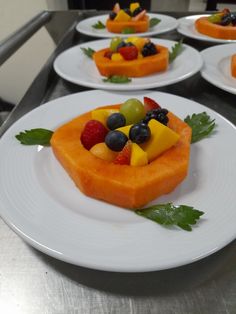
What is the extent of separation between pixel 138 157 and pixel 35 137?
0.35 metres

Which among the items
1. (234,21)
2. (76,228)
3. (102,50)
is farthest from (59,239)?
(234,21)

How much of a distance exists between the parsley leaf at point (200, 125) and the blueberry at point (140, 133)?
21 cm

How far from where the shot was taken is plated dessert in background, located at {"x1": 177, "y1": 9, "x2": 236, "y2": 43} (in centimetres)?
185

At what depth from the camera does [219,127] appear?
3.33 ft

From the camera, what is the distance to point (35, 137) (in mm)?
980

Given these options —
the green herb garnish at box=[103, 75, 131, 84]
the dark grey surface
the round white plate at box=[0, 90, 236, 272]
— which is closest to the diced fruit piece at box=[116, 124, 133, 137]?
the round white plate at box=[0, 90, 236, 272]

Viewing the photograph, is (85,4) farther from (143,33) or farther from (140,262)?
(140,262)

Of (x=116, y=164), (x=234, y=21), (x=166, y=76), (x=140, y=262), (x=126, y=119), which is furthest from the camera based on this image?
(x=234, y=21)

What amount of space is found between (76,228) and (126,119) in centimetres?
38

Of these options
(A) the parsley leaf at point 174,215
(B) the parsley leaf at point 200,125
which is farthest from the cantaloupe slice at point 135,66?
(A) the parsley leaf at point 174,215

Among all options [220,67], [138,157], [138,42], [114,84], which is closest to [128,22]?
[138,42]

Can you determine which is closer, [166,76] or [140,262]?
[140,262]

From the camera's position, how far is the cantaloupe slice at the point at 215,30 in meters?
1.85

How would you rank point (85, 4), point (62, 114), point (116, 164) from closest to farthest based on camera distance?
point (116, 164), point (62, 114), point (85, 4)
